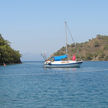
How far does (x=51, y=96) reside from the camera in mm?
35250

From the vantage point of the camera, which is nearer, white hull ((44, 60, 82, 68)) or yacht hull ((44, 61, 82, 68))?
white hull ((44, 60, 82, 68))

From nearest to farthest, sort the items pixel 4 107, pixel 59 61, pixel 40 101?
pixel 4 107, pixel 40 101, pixel 59 61

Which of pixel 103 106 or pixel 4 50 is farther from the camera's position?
pixel 4 50

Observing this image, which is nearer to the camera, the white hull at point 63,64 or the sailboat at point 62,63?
the white hull at point 63,64

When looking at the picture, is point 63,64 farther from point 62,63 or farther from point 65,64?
point 65,64

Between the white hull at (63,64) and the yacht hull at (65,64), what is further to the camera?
the yacht hull at (65,64)

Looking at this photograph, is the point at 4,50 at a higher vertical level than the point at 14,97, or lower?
higher

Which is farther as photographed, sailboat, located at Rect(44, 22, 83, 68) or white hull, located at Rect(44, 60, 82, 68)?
sailboat, located at Rect(44, 22, 83, 68)

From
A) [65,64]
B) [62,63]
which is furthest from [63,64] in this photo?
[65,64]

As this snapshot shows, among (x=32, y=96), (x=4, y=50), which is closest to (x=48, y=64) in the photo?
(x=4, y=50)

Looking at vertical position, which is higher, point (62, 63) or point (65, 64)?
point (62, 63)

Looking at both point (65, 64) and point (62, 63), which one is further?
point (62, 63)

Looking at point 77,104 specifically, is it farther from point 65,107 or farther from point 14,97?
point 14,97

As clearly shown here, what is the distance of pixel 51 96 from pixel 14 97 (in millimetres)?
4257
